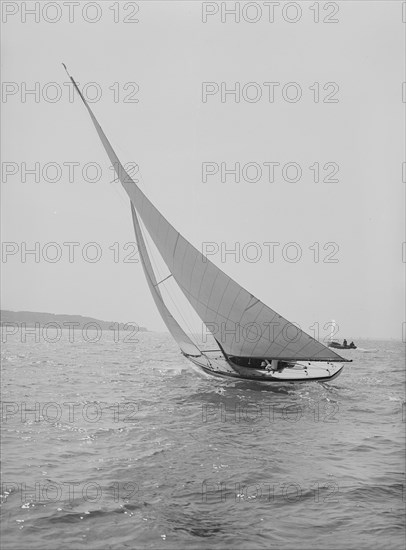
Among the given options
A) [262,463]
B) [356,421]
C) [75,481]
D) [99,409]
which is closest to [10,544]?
[75,481]

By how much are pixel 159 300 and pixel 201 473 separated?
1098 centimetres

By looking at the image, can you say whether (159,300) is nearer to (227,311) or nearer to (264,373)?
(227,311)

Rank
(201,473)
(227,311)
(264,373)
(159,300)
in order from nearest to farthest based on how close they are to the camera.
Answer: (201,473) < (227,311) < (264,373) < (159,300)

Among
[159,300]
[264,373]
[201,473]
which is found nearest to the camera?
[201,473]

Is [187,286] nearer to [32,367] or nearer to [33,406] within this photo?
[33,406]

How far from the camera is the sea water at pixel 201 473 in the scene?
586 centimetres

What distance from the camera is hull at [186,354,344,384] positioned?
17.0 m

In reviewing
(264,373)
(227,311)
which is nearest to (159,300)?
(227,311)

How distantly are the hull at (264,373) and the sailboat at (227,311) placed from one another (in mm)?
32

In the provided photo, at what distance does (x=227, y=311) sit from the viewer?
15422 millimetres

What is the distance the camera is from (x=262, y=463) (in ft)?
28.6

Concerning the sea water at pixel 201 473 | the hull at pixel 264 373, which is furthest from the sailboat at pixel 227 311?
the sea water at pixel 201 473

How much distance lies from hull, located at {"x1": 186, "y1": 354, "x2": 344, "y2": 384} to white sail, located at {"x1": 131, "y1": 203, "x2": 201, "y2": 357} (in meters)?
0.64

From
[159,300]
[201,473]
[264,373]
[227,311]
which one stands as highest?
[159,300]
